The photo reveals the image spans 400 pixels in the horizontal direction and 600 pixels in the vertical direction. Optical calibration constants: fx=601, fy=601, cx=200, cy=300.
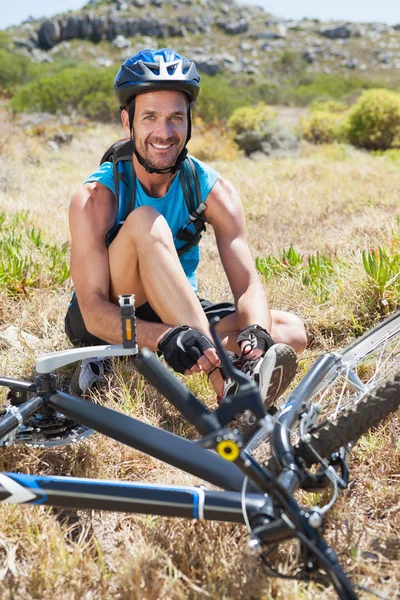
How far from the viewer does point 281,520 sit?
1520mm

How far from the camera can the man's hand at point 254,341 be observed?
8.26 ft

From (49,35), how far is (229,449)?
77.6 meters

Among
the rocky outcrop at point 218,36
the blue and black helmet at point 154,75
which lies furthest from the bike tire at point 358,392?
the rocky outcrop at point 218,36

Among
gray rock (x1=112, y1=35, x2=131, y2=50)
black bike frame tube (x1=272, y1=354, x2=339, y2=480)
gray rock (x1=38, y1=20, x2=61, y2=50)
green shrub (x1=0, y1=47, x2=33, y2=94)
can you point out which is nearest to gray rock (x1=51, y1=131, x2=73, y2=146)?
black bike frame tube (x1=272, y1=354, x2=339, y2=480)

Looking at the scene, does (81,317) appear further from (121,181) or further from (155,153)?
(155,153)

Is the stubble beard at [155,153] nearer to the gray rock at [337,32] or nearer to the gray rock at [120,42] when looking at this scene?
the gray rock at [120,42]

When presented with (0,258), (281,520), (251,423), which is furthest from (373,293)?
(0,258)

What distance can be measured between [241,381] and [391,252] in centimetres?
264

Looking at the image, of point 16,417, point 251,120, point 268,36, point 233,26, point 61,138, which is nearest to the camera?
point 16,417

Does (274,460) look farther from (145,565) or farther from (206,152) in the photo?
(206,152)

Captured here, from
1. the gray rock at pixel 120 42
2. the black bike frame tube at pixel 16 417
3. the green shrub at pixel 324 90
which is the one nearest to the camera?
the black bike frame tube at pixel 16 417

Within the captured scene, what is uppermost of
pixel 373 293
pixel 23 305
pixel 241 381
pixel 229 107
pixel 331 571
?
pixel 241 381

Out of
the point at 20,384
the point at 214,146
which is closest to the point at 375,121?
the point at 214,146

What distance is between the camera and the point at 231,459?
1551 mm
